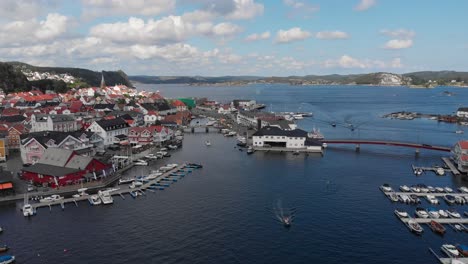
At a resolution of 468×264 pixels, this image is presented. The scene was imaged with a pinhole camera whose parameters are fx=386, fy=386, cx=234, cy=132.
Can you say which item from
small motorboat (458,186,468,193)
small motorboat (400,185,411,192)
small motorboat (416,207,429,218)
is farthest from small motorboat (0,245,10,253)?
small motorboat (458,186,468,193)

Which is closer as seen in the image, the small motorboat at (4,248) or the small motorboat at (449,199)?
the small motorboat at (4,248)

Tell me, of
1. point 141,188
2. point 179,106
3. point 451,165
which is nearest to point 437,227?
point 451,165

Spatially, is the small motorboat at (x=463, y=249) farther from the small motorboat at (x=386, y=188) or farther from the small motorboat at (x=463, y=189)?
the small motorboat at (x=463, y=189)

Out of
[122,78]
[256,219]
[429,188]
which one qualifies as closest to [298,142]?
[429,188]

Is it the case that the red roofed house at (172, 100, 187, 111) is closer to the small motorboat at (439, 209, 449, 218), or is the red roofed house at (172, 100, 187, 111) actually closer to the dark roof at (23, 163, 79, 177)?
the dark roof at (23, 163, 79, 177)

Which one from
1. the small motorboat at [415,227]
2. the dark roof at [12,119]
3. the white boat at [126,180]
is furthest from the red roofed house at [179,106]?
the small motorboat at [415,227]

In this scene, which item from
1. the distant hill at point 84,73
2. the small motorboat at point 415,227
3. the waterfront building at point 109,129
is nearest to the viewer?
the small motorboat at point 415,227

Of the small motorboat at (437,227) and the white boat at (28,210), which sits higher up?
the white boat at (28,210)

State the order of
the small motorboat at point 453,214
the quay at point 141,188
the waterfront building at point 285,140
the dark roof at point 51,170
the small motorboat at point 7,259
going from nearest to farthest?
the small motorboat at point 7,259
the small motorboat at point 453,214
the quay at point 141,188
the dark roof at point 51,170
the waterfront building at point 285,140
